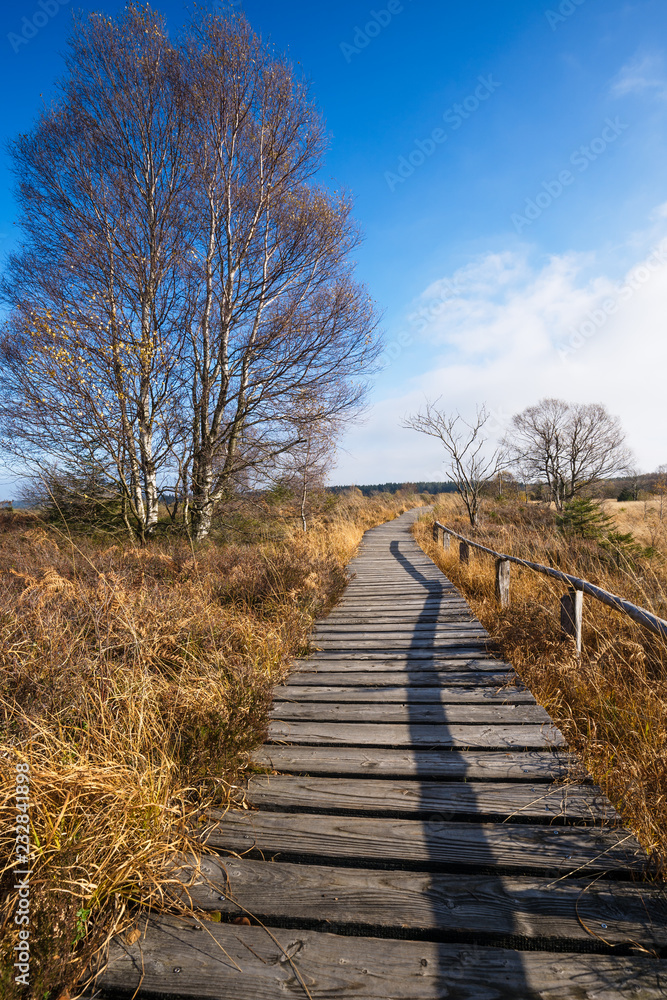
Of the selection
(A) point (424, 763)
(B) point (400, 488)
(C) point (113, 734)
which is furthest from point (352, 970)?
(B) point (400, 488)

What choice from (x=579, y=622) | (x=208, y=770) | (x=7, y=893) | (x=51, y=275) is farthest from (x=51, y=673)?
(x=51, y=275)

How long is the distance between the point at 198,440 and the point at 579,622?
871 centimetres

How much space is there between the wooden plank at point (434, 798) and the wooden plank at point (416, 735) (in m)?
0.36

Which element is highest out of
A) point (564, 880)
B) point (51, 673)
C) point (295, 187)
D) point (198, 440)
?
point (295, 187)

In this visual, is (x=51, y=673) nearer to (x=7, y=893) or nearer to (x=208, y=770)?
(x=208, y=770)

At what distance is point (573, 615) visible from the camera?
3455 mm

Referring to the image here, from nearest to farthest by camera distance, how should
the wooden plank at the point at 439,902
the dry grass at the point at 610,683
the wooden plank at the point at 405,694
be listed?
the wooden plank at the point at 439,902 < the dry grass at the point at 610,683 < the wooden plank at the point at 405,694

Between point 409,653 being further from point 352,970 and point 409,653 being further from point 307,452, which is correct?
point 307,452

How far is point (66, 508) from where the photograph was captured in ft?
30.5

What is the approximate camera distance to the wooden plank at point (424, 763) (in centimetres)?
218

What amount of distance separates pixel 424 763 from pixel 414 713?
62 cm

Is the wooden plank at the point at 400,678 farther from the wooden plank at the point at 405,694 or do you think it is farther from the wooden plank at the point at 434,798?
the wooden plank at the point at 434,798

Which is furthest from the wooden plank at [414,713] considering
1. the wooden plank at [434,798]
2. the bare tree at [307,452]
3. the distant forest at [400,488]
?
the distant forest at [400,488]

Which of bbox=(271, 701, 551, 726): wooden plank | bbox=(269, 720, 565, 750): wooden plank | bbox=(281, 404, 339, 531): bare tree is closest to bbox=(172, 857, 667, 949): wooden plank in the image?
bbox=(269, 720, 565, 750): wooden plank
